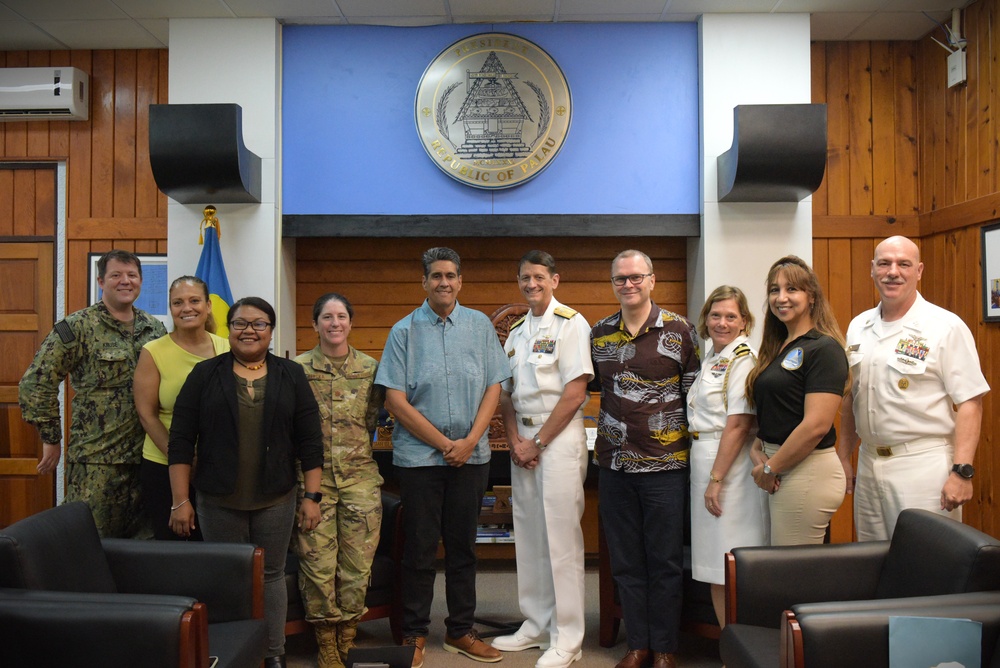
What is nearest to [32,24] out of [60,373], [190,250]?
[190,250]

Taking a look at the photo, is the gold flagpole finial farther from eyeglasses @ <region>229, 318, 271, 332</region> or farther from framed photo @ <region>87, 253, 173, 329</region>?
eyeglasses @ <region>229, 318, 271, 332</region>

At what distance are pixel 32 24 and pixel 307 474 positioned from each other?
10.8 feet

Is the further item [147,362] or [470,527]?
[470,527]

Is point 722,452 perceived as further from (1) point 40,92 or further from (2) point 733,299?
(1) point 40,92

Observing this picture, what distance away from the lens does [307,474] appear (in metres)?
2.65

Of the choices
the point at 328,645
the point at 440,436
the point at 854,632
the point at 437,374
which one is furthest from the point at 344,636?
the point at 854,632

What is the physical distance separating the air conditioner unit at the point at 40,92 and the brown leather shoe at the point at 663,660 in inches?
170

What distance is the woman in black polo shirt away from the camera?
239cm

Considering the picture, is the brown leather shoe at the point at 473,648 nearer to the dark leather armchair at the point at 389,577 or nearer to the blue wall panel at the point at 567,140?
the dark leather armchair at the point at 389,577

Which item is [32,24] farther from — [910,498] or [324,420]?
[910,498]

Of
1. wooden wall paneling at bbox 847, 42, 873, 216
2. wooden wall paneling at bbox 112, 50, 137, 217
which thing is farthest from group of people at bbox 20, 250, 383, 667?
wooden wall paneling at bbox 847, 42, 873, 216

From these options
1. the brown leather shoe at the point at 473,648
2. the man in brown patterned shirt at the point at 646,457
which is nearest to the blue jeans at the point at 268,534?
the brown leather shoe at the point at 473,648

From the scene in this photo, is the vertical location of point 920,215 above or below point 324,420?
above

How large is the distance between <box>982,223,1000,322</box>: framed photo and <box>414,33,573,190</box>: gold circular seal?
7.21 feet
